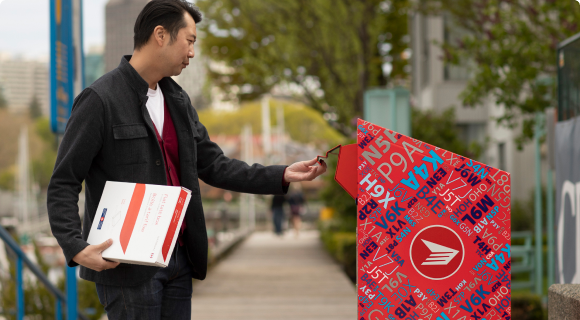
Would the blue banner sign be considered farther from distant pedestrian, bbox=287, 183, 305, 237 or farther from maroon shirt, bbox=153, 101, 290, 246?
distant pedestrian, bbox=287, 183, 305, 237

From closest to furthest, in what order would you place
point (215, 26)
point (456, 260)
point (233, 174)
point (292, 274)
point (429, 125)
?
point (456, 260), point (233, 174), point (292, 274), point (429, 125), point (215, 26)

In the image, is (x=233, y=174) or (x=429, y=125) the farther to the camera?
(x=429, y=125)

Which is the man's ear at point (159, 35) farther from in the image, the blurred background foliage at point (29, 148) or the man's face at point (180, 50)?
the blurred background foliage at point (29, 148)

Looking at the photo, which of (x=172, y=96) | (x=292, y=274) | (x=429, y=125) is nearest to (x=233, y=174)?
(x=172, y=96)

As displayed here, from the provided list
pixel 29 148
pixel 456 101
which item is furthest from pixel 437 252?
pixel 29 148

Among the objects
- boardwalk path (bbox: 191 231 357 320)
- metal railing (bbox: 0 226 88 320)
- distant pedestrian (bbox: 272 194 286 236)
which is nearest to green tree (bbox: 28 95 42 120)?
distant pedestrian (bbox: 272 194 286 236)

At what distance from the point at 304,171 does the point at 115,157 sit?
2.46ft

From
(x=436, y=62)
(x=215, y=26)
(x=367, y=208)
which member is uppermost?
(x=215, y=26)

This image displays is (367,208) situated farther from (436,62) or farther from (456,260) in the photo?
(436,62)

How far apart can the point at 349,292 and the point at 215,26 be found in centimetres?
1056

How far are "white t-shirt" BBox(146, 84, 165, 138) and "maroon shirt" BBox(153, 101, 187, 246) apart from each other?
0.5 inches

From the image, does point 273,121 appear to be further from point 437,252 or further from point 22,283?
point 437,252

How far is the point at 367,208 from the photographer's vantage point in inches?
87.1

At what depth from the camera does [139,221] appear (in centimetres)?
203
